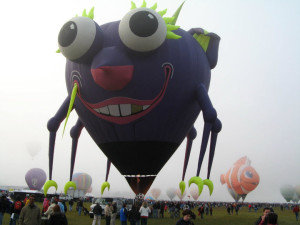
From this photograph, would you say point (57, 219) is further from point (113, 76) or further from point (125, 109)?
point (125, 109)

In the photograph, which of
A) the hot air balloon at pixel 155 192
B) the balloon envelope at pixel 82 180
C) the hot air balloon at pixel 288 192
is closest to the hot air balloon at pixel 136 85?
the balloon envelope at pixel 82 180

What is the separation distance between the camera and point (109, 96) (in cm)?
1234

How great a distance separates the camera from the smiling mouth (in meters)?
12.2

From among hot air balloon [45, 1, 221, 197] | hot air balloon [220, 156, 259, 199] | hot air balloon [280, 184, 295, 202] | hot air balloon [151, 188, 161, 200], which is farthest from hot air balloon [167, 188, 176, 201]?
hot air balloon [45, 1, 221, 197]

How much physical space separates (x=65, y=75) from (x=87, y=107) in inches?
75.1

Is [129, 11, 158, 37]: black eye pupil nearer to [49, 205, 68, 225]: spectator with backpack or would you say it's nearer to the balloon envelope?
[49, 205, 68, 225]: spectator with backpack

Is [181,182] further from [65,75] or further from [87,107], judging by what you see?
[65,75]

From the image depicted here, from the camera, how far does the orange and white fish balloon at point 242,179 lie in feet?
161

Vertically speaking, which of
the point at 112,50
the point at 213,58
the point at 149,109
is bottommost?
the point at 149,109

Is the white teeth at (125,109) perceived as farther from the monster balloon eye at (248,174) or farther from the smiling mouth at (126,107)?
the monster balloon eye at (248,174)

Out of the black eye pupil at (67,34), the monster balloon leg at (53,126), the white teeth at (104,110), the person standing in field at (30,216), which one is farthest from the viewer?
the monster balloon leg at (53,126)

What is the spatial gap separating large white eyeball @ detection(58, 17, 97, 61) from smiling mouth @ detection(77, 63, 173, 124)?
1924mm

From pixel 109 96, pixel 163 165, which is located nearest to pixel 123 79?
pixel 109 96

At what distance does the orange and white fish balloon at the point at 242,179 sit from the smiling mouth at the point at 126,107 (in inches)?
1570
